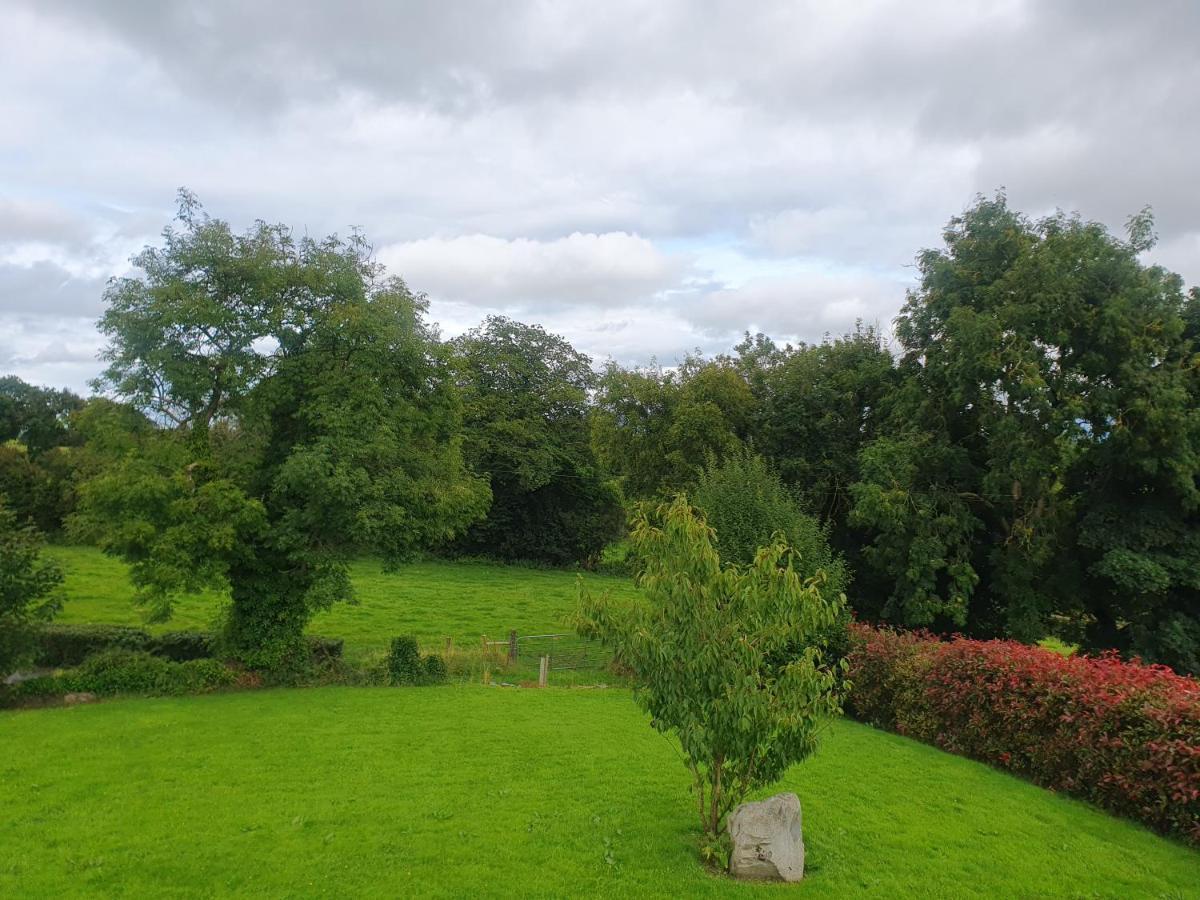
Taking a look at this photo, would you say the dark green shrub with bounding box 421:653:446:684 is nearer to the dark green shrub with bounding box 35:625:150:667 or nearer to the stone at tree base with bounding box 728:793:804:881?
the dark green shrub with bounding box 35:625:150:667

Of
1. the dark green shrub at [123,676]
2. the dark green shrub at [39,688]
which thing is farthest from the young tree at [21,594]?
the dark green shrub at [123,676]

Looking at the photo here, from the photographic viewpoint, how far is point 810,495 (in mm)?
29906

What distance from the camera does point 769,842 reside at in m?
9.23

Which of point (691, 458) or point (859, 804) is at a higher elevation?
point (691, 458)

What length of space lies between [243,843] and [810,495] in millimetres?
23808

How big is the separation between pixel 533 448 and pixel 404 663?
89.2 ft

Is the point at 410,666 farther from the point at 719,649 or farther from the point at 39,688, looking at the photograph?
the point at 719,649

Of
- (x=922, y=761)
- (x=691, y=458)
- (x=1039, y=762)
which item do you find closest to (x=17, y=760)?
(x=922, y=761)

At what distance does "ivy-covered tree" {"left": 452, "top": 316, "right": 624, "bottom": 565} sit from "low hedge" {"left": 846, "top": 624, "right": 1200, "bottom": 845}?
2989 centimetres

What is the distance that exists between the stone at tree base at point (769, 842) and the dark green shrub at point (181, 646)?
1817cm

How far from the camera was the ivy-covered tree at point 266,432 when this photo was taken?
19.2m

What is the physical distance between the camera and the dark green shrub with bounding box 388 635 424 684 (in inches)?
898

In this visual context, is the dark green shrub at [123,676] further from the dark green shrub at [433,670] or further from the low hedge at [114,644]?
the dark green shrub at [433,670]

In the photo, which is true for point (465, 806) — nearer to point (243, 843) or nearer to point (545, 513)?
point (243, 843)
